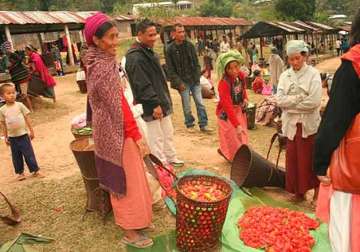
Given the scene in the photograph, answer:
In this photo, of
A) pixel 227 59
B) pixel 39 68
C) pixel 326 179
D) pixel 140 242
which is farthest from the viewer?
pixel 39 68

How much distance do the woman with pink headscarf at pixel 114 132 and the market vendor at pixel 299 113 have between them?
5.05 ft

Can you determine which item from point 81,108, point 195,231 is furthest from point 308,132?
point 81,108

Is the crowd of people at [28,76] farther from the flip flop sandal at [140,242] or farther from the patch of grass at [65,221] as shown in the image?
the flip flop sandal at [140,242]

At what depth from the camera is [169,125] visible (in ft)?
15.8

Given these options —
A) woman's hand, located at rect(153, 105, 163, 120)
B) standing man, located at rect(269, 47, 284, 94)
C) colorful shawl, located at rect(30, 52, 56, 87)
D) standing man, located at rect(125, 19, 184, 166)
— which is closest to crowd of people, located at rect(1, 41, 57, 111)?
colorful shawl, located at rect(30, 52, 56, 87)

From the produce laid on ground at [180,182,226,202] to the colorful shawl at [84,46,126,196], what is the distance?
516 mm

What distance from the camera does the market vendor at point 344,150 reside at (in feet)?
5.57

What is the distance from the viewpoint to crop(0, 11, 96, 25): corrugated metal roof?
1523 cm

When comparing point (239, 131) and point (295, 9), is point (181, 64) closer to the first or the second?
point (239, 131)

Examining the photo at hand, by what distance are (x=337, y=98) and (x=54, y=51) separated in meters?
18.0

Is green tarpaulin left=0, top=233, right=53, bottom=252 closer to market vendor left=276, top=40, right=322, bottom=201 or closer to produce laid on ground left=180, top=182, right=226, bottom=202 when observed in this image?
produce laid on ground left=180, top=182, right=226, bottom=202

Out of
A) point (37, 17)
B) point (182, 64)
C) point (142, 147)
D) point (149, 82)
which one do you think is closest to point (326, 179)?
point (142, 147)

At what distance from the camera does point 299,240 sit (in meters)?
3.17

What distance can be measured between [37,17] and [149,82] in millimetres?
13873
